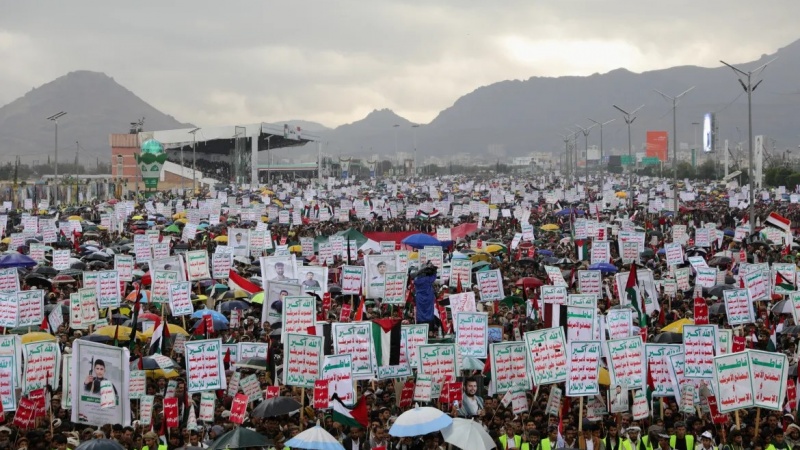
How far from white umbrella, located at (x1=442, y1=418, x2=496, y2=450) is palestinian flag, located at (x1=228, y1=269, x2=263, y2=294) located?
10.9 metres

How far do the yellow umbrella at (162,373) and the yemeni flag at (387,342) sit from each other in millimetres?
2428

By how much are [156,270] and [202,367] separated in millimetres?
7428

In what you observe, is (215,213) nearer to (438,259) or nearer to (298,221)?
(298,221)

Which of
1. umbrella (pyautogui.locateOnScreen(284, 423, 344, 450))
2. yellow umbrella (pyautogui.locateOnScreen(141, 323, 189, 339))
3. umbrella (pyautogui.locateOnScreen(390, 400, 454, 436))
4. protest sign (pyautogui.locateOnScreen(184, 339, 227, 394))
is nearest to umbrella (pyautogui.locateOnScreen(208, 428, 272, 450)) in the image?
umbrella (pyautogui.locateOnScreen(284, 423, 344, 450))

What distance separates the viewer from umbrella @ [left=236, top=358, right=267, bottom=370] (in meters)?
14.3

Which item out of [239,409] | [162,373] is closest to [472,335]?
[239,409]

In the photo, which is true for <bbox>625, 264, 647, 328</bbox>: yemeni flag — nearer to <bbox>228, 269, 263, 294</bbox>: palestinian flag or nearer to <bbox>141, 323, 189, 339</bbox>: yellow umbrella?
<bbox>228, 269, 263, 294</bbox>: palestinian flag

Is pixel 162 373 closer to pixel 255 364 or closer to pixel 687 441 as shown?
pixel 255 364

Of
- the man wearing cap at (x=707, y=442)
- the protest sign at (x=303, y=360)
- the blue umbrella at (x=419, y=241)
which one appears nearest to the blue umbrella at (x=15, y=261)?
the blue umbrella at (x=419, y=241)

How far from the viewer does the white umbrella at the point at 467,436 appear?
10.5 m

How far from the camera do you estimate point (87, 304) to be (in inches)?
702

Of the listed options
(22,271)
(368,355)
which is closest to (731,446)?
(368,355)

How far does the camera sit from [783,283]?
20828 mm

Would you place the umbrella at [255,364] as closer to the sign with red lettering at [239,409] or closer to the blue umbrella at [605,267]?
the sign with red lettering at [239,409]
